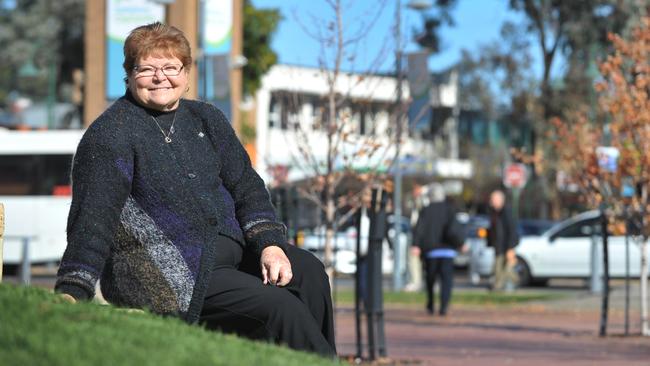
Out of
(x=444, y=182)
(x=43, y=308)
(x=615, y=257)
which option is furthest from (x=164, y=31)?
(x=444, y=182)

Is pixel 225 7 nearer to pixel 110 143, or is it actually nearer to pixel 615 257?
pixel 615 257

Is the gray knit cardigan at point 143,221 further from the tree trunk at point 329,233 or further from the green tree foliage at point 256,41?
the green tree foliage at point 256,41

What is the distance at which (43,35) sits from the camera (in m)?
57.6

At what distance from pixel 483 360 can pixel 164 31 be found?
820 centimetres

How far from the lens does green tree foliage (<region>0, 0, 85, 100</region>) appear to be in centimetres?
5688

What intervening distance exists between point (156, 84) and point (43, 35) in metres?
53.5

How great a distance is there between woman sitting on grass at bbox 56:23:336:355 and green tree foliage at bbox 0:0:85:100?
164 ft

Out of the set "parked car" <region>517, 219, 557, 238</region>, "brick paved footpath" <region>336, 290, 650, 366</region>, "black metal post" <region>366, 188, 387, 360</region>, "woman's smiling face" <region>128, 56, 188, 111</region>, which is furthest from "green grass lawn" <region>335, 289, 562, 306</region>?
"woman's smiling face" <region>128, 56, 188, 111</region>

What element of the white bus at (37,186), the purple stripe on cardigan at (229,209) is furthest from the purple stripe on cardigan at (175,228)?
the white bus at (37,186)

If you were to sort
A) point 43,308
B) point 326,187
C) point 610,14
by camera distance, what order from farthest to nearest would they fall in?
point 610,14 < point 326,187 < point 43,308

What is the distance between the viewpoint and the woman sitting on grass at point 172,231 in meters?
5.08

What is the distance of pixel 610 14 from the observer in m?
45.9

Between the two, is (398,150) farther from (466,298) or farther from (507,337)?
(466,298)

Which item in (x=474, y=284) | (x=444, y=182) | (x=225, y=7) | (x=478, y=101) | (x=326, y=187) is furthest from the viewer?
(x=444, y=182)
